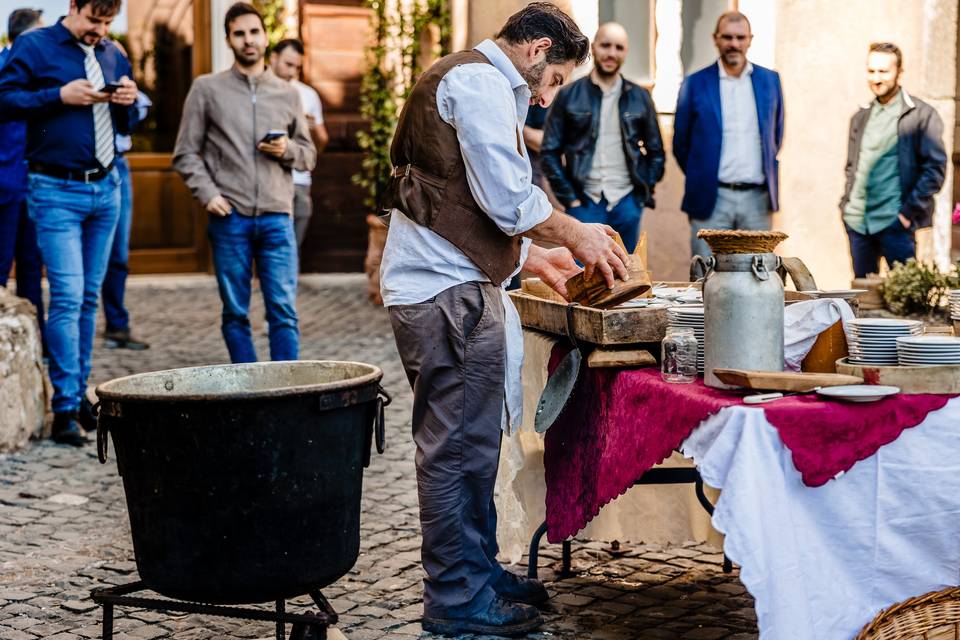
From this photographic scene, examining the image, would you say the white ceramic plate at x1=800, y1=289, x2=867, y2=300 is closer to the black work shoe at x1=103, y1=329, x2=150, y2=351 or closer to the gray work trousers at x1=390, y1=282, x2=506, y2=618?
the gray work trousers at x1=390, y1=282, x2=506, y2=618

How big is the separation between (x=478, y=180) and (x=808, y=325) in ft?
3.04

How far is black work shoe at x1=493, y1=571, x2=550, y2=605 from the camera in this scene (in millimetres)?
4250

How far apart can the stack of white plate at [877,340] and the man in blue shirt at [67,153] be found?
4103 mm

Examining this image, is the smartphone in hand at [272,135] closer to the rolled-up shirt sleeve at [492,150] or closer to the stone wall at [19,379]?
the stone wall at [19,379]

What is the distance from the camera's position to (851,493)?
3.10 m

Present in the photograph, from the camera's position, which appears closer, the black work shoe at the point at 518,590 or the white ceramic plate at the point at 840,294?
the white ceramic plate at the point at 840,294

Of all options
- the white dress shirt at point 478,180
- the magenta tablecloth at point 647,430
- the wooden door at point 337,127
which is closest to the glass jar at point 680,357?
the magenta tablecloth at point 647,430

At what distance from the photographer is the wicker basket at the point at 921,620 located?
314 cm

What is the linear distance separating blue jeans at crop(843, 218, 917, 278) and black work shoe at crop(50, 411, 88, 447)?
15.3 ft

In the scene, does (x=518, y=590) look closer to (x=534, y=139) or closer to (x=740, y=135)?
(x=740, y=135)

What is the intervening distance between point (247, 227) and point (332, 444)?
3.52 meters

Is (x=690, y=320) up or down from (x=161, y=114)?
down

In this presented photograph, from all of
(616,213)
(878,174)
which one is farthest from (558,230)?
(878,174)

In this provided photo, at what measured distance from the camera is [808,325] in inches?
135
